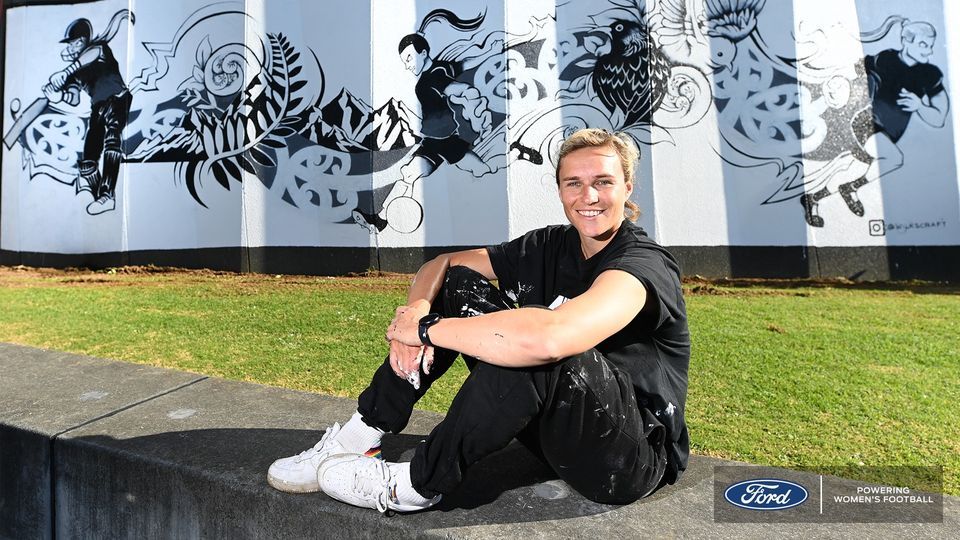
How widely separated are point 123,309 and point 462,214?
4.69 m

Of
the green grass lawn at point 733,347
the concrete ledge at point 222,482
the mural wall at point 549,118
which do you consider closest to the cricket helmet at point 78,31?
the mural wall at point 549,118

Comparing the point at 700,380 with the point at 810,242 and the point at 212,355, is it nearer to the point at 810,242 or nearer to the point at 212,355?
the point at 212,355

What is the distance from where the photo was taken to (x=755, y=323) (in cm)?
539

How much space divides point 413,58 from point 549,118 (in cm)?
224

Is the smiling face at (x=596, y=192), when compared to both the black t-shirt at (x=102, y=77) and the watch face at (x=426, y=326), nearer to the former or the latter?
the watch face at (x=426, y=326)

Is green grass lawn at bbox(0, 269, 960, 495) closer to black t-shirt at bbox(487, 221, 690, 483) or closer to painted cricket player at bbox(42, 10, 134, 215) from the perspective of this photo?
black t-shirt at bbox(487, 221, 690, 483)

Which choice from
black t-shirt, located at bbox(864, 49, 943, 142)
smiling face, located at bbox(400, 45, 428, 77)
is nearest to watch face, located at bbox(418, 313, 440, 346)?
smiling face, located at bbox(400, 45, 428, 77)

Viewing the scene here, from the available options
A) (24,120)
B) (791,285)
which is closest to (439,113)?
(791,285)

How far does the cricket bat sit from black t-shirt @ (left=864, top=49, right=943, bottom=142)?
1372cm

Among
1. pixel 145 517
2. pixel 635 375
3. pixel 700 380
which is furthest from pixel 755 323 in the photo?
pixel 145 517

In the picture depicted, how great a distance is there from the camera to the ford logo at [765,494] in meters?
1.74

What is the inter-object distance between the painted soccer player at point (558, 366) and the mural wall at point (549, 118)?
7244 mm

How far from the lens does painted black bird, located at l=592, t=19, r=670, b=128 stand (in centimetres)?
Answer: 923

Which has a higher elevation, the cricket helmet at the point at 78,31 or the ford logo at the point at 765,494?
the cricket helmet at the point at 78,31
